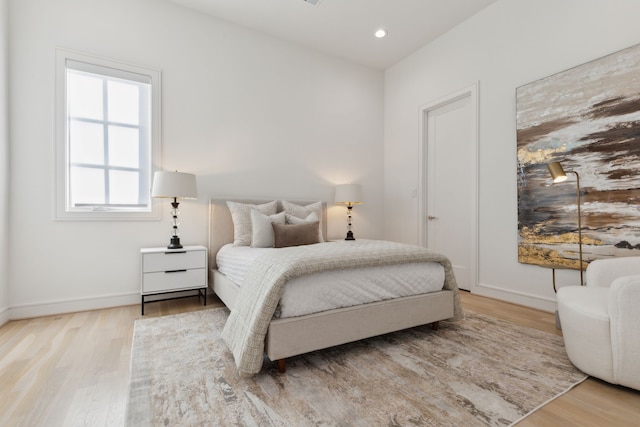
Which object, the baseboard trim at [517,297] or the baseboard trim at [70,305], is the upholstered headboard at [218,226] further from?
the baseboard trim at [517,297]

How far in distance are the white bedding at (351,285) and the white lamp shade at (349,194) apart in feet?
5.99

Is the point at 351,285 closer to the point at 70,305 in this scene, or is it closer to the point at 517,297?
the point at 517,297

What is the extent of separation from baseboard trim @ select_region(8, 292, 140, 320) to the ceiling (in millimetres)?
3157

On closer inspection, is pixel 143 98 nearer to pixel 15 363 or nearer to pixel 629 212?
pixel 15 363

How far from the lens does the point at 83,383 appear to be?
1615 mm

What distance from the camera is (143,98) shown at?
321cm

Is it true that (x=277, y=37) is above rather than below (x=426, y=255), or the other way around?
above

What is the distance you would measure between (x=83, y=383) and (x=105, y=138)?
236cm

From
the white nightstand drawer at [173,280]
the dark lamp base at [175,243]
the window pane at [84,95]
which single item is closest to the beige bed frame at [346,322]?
the white nightstand drawer at [173,280]

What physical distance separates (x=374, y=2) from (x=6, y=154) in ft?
12.3

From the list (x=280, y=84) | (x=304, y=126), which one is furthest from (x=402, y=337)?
(x=280, y=84)

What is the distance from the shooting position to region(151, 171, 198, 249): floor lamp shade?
2869 millimetres

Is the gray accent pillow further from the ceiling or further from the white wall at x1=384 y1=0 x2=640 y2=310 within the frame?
the ceiling

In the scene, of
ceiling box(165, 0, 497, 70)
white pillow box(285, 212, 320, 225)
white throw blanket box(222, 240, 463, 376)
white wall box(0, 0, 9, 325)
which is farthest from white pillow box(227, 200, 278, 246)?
ceiling box(165, 0, 497, 70)
